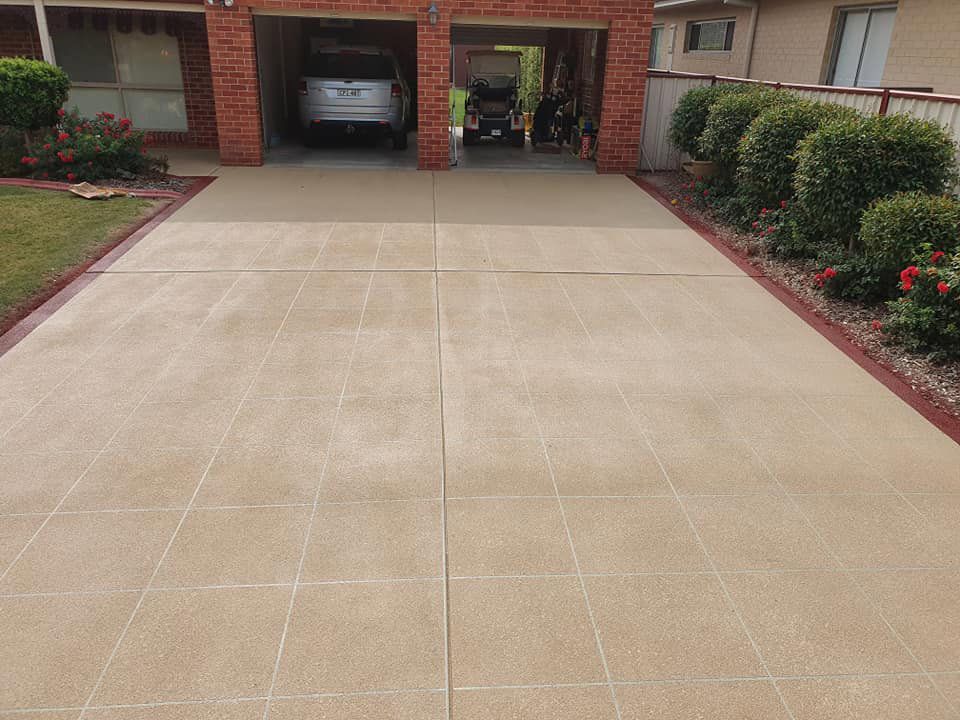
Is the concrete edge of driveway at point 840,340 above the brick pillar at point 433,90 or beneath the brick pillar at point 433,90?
beneath

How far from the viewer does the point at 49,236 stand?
24.9 feet

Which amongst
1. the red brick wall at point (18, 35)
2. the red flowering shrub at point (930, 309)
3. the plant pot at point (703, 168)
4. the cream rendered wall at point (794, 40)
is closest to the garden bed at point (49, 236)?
the red brick wall at point (18, 35)

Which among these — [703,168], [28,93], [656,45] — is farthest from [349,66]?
[656,45]

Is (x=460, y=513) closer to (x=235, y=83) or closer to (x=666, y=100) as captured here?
(x=235, y=83)

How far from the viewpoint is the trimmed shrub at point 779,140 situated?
7910mm

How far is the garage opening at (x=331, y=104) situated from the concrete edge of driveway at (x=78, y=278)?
159 inches

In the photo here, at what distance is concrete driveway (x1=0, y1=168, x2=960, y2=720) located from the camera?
8.69 feet

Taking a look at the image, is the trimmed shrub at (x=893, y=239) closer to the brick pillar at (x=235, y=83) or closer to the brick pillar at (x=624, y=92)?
the brick pillar at (x=624, y=92)

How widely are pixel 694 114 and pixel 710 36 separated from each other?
366 inches

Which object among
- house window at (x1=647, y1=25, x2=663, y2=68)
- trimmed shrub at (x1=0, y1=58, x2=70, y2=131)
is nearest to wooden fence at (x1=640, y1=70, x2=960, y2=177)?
trimmed shrub at (x1=0, y1=58, x2=70, y2=131)

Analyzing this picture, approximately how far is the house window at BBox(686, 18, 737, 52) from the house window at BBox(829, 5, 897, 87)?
4692 millimetres

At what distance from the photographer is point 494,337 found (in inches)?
219

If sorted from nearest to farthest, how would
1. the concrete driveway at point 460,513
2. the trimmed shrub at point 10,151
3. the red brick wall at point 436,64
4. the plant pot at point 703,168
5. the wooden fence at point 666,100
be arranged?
the concrete driveway at point 460,513 → the wooden fence at point 666,100 → the plant pot at point 703,168 → the trimmed shrub at point 10,151 → the red brick wall at point 436,64

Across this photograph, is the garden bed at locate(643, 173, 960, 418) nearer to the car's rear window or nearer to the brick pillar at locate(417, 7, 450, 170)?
the brick pillar at locate(417, 7, 450, 170)
